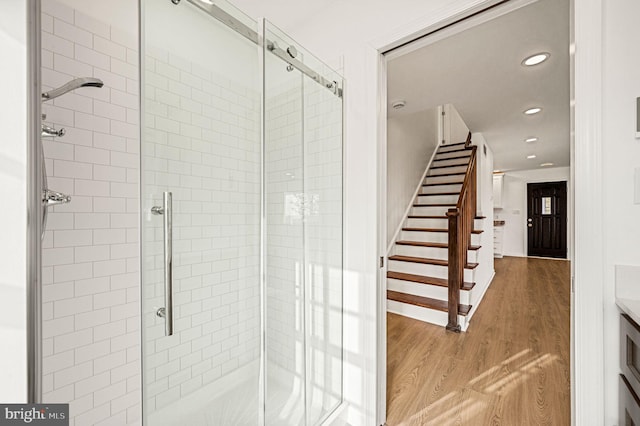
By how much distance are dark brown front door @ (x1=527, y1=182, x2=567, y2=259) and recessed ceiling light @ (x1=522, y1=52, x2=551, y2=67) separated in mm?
6997

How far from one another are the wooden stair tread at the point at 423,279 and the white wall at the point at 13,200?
3357 millimetres

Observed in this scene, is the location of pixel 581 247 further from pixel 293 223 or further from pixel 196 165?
pixel 196 165

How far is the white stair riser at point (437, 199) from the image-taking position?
15.1 ft

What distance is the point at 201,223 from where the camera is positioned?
1.18m

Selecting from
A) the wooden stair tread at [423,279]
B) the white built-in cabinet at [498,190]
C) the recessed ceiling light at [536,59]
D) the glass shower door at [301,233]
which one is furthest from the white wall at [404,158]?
the white built-in cabinet at [498,190]

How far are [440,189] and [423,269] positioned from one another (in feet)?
6.15

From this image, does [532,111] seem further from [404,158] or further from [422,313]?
[422,313]

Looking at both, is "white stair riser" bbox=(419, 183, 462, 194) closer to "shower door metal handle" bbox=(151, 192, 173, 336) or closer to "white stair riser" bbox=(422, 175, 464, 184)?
"white stair riser" bbox=(422, 175, 464, 184)

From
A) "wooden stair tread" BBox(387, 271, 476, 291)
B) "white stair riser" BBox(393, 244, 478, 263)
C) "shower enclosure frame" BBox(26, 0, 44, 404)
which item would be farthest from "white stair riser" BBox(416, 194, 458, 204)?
"shower enclosure frame" BBox(26, 0, 44, 404)

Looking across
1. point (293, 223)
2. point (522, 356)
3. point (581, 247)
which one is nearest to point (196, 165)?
point (293, 223)

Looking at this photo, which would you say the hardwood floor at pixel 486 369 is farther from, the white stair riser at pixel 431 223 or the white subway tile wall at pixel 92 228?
the white subway tile wall at pixel 92 228

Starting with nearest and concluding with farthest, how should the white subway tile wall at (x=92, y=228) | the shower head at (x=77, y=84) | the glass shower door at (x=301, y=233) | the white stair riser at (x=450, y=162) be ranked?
the shower head at (x=77, y=84)
the white subway tile wall at (x=92, y=228)
the glass shower door at (x=301, y=233)
the white stair riser at (x=450, y=162)

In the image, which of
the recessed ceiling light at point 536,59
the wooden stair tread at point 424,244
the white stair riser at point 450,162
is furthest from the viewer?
the white stair riser at point 450,162

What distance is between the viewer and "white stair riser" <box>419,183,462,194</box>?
480 centimetres
